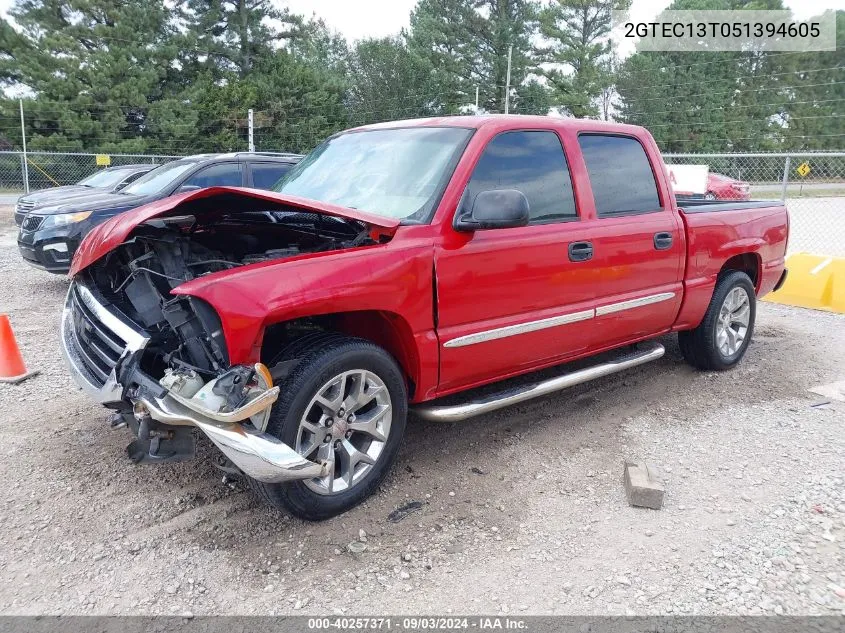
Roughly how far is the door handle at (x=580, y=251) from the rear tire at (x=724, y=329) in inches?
65.1

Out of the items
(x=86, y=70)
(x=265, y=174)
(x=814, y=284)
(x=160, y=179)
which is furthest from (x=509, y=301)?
(x=86, y=70)

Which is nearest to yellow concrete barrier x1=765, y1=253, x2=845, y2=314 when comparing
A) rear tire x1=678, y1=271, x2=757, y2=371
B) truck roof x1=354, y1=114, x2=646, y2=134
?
rear tire x1=678, y1=271, x2=757, y2=371

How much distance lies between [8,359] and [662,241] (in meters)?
4.81

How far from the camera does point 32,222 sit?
7961 mm

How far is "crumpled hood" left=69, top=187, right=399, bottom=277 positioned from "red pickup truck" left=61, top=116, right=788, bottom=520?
2cm

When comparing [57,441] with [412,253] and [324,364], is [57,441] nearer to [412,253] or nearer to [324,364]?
[324,364]

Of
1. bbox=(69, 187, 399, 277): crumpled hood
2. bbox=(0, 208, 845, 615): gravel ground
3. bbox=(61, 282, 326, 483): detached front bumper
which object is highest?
bbox=(69, 187, 399, 277): crumpled hood

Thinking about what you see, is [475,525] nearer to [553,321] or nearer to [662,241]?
[553,321]

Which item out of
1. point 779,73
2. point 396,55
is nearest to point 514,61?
point 396,55

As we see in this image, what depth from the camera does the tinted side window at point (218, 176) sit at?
8184mm

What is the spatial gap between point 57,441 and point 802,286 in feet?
26.4

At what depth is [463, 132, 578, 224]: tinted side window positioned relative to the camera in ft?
12.2

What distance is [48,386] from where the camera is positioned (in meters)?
4.84

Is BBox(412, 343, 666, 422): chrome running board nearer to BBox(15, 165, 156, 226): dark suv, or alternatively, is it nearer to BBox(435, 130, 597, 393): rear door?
BBox(435, 130, 597, 393): rear door
